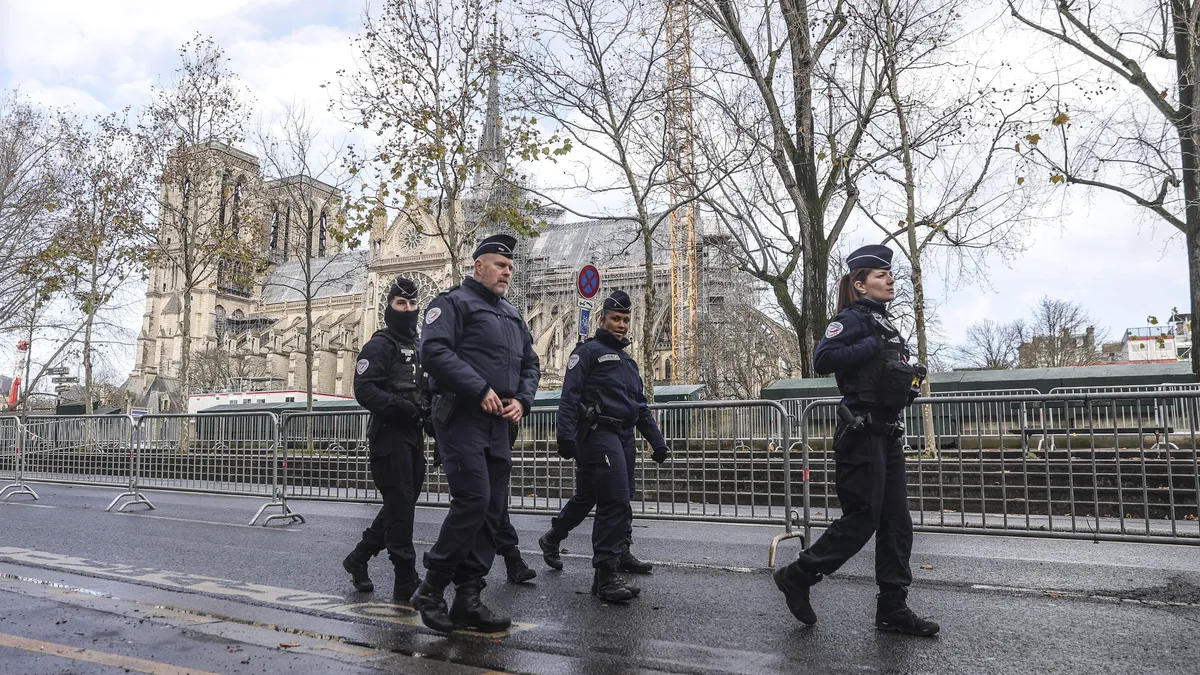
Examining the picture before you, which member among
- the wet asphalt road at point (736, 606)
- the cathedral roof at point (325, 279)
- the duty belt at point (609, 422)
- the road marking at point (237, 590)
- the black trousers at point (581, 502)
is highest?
the cathedral roof at point (325, 279)

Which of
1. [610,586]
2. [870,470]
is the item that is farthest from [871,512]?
[610,586]

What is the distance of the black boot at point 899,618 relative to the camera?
453 centimetres

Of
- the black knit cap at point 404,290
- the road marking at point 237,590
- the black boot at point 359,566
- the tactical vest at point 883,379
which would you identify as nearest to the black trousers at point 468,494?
the road marking at point 237,590

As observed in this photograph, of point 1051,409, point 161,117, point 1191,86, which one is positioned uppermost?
point 161,117

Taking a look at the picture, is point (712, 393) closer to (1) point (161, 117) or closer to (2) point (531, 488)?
(1) point (161, 117)

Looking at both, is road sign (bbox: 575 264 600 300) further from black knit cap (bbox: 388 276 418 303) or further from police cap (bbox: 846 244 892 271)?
police cap (bbox: 846 244 892 271)

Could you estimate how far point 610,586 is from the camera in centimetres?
548

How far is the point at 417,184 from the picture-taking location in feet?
73.7

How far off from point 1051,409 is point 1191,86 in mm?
10626

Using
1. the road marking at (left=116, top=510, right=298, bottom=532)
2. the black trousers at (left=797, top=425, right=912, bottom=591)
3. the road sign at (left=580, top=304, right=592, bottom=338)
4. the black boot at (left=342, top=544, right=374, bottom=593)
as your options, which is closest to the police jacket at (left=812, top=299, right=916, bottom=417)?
the black trousers at (left=797, top=425, right=912, bottom=591)

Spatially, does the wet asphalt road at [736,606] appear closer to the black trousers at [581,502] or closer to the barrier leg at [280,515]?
the black trousers at [581,502]

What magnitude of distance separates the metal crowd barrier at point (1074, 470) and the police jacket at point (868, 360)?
1.98m

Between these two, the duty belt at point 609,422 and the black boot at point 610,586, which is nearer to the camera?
the black boot at point 610,586

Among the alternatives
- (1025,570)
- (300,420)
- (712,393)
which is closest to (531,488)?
(300,420)
